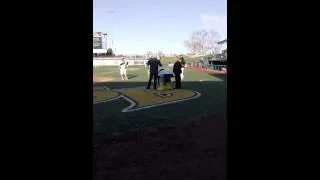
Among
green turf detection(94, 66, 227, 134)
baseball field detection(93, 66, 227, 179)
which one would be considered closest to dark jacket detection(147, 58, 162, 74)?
green turf detection(94, 66, 227, 134)

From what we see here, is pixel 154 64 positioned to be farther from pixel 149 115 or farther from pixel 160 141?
pixel 160 141

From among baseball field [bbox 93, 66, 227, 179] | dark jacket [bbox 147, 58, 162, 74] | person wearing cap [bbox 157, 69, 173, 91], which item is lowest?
baseball field [bbox 93, 66, 227, 179]

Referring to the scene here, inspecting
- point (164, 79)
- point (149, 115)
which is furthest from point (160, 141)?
point (164, 79)

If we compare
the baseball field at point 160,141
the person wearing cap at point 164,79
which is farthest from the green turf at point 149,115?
the person wearing cap at point 164,79

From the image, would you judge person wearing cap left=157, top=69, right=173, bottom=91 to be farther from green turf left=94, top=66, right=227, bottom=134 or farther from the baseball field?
the baseball field

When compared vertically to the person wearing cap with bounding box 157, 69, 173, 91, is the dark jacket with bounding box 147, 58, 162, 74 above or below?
above

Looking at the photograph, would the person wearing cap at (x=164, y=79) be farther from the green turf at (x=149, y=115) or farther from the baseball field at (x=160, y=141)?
the baseball field at (x=160, y=141)

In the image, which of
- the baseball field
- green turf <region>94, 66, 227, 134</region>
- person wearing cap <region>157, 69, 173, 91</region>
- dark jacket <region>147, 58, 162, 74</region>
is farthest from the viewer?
person wearing cap <region>157, 69, 173, 91</region>

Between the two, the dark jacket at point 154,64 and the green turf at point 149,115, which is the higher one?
the dark jacket at point 154,64

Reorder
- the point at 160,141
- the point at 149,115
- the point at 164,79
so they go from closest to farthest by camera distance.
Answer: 1. the point at 160,141
2. the point at 149,115
3. the point at 164,79
